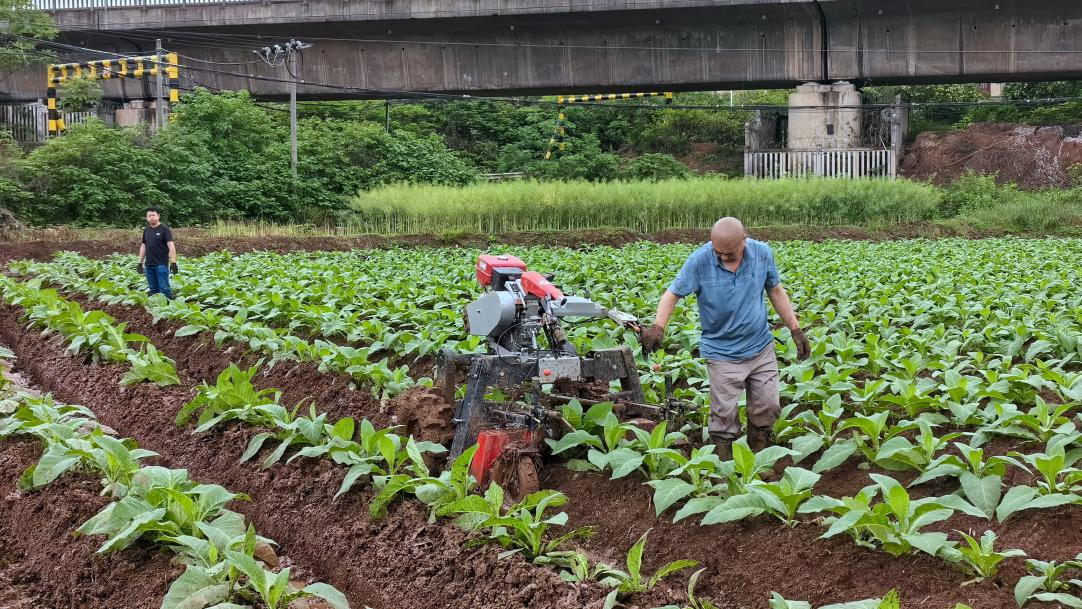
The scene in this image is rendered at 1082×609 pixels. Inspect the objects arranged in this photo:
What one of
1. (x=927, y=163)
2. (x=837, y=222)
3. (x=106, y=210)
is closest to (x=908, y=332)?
(x=837, y=222)

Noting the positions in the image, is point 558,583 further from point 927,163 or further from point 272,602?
point 927,163

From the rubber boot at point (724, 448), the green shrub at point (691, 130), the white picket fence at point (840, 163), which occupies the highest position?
the green shrub at point (691, 130)

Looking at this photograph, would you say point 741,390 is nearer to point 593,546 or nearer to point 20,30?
point 593,546

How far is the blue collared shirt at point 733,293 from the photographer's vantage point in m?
6.45

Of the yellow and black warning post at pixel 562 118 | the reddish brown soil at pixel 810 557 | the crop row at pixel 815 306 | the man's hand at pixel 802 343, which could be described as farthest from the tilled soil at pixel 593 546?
the yellow and black warning post at pixel 562 118

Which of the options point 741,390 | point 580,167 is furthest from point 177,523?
point 580,167

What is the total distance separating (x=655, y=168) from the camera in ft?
129

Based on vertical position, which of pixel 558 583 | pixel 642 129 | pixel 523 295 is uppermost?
pixel 642 129

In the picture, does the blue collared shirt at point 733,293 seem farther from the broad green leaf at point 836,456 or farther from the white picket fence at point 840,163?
the white picket fence at point 840,163

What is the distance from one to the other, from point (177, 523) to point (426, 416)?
Answer: 6.68ft

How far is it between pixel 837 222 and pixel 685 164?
36.7 ft

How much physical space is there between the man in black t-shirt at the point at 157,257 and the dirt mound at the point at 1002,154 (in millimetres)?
28471

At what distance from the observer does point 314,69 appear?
3428 centimetres

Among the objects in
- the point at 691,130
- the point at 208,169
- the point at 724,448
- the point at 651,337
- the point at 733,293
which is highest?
the point at 691,130
